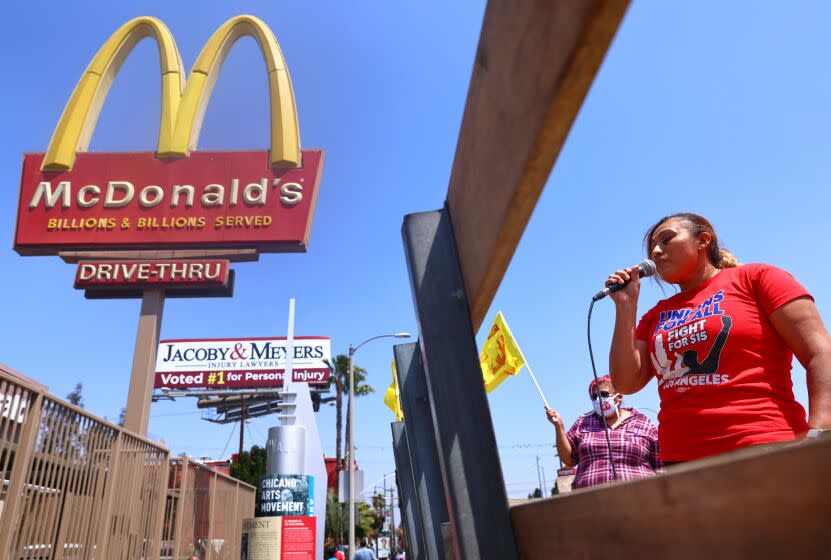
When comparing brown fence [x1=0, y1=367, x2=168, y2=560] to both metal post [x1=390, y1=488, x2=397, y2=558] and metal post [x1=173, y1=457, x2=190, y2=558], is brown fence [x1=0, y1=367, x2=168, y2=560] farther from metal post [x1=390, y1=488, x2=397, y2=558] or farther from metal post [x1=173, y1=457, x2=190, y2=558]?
metal post [x1=390, y1=488, x2=397, y2=558]

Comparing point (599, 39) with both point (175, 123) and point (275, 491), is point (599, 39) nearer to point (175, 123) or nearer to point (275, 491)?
point (275, 491)

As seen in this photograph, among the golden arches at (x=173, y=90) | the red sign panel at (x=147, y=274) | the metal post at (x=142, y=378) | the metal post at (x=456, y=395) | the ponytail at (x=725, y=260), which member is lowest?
the metal post at (x=456, y=395)

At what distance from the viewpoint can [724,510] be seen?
0.45m

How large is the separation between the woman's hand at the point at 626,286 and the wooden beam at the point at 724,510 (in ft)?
3.91

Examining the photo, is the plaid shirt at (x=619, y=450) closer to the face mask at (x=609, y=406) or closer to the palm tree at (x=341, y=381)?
the face mask at (x=609, y=406)

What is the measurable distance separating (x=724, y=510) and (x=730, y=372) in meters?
1.21

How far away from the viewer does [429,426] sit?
2742 mm

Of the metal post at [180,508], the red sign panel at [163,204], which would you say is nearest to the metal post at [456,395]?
the metal post at [180,508]

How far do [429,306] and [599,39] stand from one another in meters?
0.86

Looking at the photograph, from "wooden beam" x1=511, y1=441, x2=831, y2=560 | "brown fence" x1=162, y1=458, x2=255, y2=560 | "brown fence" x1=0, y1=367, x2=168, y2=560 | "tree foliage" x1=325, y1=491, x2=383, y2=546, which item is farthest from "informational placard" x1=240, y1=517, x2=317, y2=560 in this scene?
A: "tree foliage" x1=325, y1=491, x2=383, y2=546

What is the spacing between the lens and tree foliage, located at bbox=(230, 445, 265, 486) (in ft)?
125

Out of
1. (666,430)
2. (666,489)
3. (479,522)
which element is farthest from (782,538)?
(666,430)

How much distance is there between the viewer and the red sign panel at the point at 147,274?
15.9 metres

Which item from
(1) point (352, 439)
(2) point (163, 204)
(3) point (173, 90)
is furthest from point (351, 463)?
(3) point (173, 90)
